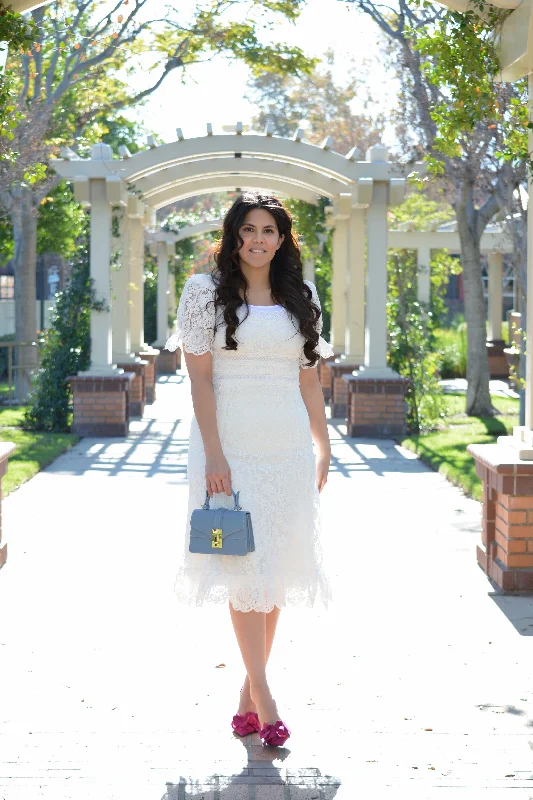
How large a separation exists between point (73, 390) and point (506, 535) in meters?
8.03

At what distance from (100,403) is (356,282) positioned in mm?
3988

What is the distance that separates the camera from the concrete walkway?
3674mm

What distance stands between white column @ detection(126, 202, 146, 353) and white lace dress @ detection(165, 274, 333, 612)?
11758mm

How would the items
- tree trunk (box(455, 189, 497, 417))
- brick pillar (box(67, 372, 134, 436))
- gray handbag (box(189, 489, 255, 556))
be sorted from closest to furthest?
gray handbag (box(189, 489, 255, 556)) → brick pillar (box(67, 372, 134, 436)) → tree trunk (box(455, 189, 497, 417))

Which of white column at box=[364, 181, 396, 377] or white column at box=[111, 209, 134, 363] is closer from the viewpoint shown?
white column at box=[364, 181, 396, 377]

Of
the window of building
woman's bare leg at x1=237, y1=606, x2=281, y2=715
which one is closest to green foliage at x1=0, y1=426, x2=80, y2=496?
woman's bare leg at x1=237, y1=606, x2=281, y2=715

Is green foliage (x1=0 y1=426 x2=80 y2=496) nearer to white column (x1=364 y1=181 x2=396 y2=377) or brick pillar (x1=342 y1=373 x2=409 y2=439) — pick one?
brick pillar (x1=342 y1=373 x2=409 y2=439)

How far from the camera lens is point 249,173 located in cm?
1516

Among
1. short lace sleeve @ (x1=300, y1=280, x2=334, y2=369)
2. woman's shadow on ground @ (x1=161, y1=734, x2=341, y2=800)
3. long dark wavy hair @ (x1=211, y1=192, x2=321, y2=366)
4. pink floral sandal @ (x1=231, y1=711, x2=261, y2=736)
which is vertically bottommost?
woman's shadow on ground @ (x1=161, y1=734, x2=341, y2=800)

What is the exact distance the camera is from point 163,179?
1485 centimetres

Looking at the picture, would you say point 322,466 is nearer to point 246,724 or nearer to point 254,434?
point 254,434

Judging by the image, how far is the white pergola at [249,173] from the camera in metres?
13.2

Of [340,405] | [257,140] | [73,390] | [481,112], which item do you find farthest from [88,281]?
[481,112]

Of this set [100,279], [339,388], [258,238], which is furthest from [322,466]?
[339,388]
